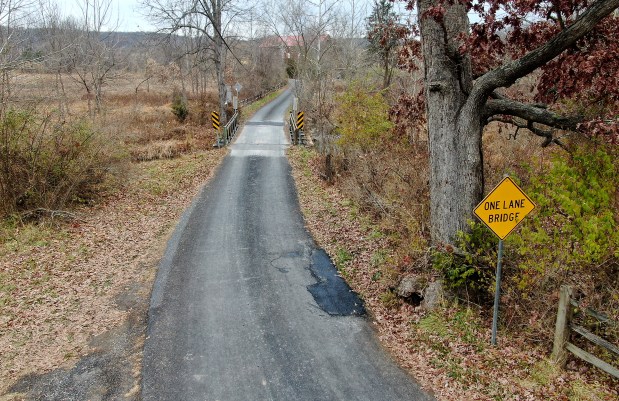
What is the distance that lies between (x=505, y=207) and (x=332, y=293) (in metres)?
3.98

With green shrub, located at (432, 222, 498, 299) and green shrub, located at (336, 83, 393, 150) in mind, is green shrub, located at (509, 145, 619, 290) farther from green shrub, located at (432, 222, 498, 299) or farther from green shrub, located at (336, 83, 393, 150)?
green shrub, located at (336, 83, 393, 150)

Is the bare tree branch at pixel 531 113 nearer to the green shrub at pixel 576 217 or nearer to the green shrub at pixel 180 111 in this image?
the green shrub at pixel 576 217

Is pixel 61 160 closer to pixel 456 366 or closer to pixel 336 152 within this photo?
pixel 336 152

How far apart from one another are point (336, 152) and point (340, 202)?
4.10 m

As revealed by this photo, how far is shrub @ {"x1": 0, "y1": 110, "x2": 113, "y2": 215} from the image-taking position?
1222 centimetres

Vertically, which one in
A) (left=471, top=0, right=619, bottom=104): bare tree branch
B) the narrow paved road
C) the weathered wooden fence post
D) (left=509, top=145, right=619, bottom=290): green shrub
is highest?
(left=471, top=0, right=619, bottom=104): bare tree branch

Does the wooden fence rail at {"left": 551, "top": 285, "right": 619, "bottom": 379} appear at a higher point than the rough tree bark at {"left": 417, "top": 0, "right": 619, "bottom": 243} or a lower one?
lower

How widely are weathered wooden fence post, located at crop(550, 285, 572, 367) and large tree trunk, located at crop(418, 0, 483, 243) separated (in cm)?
205

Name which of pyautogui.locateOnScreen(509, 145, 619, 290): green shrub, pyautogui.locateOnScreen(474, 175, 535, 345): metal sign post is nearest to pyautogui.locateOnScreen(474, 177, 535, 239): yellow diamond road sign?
pyautogui.locateOnScreen(474, 175, 535, 345): metal sign post

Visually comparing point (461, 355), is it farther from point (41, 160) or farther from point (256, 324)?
point (41, 160)

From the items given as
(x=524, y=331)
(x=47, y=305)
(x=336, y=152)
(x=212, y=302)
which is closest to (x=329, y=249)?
(x=212, y=302)

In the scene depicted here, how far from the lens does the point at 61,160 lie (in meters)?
13.4

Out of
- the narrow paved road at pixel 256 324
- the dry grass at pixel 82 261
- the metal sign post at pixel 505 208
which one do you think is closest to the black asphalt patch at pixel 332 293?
the narrow paved road at pixel 256 324

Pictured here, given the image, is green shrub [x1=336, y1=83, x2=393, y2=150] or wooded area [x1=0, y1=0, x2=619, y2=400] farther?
green shrub [x1=336, y1=83, x2=393, y2=150]
